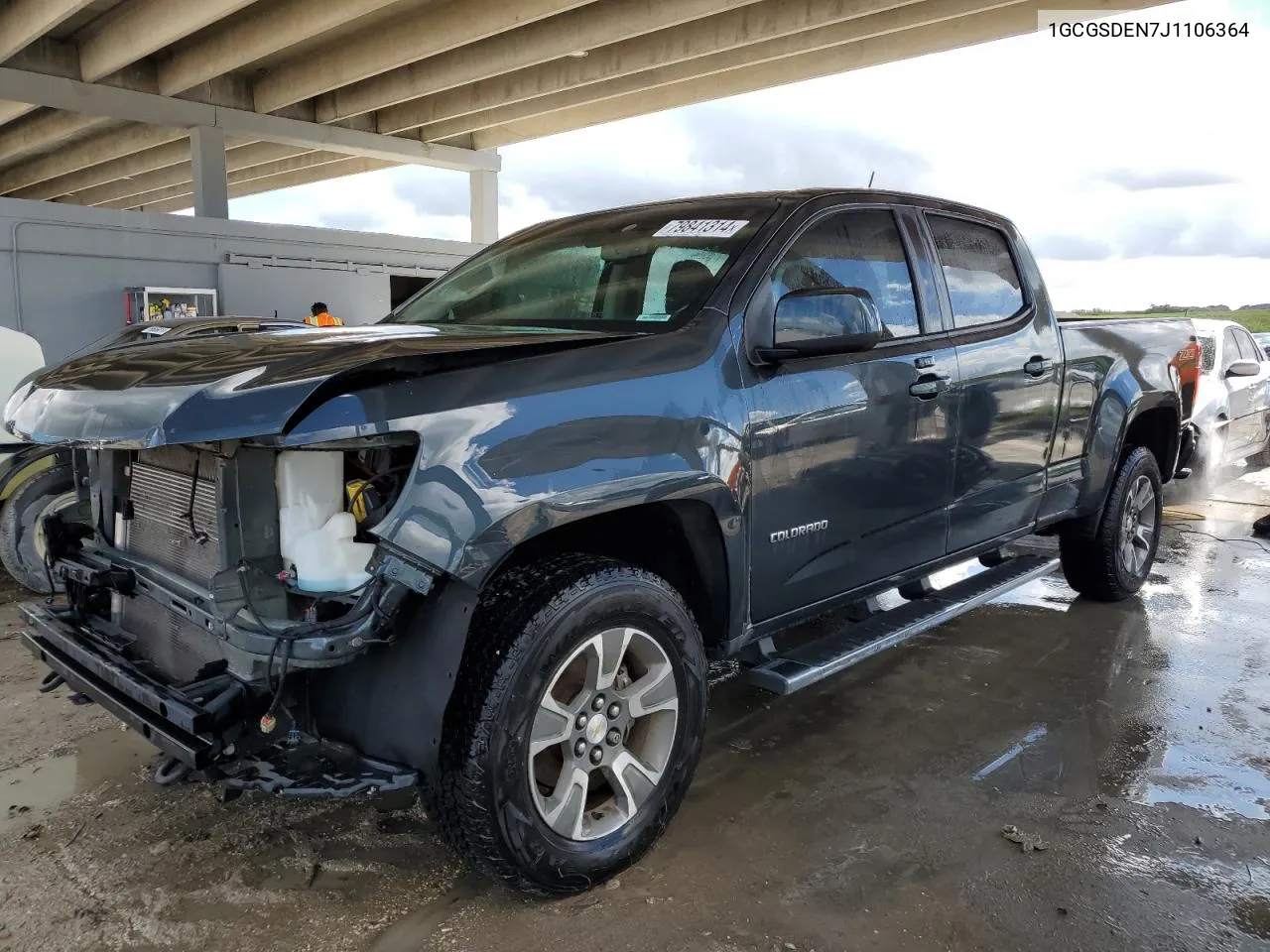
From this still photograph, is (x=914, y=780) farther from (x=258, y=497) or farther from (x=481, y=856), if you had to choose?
(x=258, y=497)

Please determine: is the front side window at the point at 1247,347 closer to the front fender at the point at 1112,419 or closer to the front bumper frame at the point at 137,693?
the front fender at the point at 1112,419

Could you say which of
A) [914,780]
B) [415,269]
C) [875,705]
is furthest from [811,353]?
[415,269]

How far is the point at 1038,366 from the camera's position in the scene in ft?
13.5

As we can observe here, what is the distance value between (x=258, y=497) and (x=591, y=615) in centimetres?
85

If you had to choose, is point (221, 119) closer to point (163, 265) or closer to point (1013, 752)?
point (163, 265)

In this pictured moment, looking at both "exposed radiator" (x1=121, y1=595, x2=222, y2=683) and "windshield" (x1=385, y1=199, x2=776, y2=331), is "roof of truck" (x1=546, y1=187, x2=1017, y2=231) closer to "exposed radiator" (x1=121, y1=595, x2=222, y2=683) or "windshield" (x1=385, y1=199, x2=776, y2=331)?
"windshield" (x1=385, y1=199, x2=776, y2=331)

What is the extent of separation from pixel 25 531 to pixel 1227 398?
966 cm

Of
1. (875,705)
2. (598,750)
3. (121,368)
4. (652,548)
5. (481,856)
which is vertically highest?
(121,368)

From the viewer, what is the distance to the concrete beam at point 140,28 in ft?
43.4

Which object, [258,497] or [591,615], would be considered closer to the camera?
[258,497]

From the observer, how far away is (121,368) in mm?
2484

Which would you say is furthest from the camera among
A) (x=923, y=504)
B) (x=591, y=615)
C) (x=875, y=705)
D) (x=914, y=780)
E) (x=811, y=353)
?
(x=875, y=705)

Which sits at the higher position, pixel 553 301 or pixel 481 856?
pixel 553 301

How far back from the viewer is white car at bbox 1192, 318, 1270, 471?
27.7 feet
